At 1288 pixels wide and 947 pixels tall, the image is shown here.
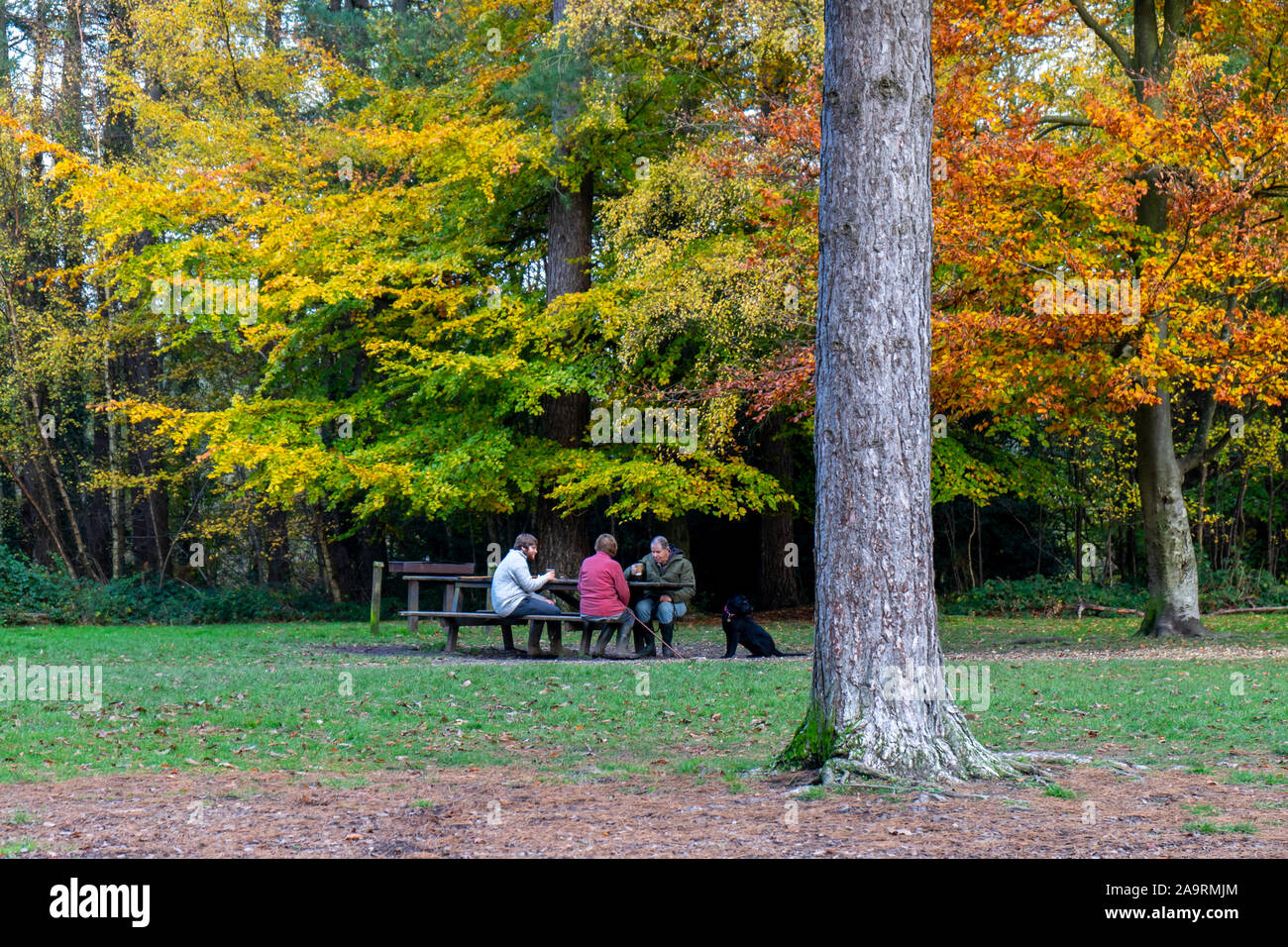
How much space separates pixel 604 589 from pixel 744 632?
167cm

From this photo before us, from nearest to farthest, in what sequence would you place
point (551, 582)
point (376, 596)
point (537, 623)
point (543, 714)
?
point (543, 714) < point (537, 623) < point (551, 582) < point (376, 596)

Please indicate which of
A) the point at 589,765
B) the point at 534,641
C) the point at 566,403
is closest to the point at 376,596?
the point at 534,641

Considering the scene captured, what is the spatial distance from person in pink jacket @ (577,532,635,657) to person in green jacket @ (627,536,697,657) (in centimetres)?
82

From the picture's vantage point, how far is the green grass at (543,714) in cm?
707

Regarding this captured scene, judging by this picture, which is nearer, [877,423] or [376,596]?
[877,423]

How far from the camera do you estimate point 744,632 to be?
1341 cm

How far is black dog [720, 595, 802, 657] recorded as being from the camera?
44.1 feet

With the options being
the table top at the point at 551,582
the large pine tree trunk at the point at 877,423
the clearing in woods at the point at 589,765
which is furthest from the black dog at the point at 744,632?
the large pine tree trunk at the point at 877,423

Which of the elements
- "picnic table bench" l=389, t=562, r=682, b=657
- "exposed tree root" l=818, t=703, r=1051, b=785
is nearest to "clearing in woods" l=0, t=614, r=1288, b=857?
"exposed tree root" l=818, t=703, r=1051, b=785

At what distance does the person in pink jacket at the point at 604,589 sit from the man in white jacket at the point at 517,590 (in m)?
0.39

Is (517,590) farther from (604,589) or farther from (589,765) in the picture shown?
(589,765)

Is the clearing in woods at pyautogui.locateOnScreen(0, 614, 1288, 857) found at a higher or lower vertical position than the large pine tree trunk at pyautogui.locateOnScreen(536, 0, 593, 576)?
lower

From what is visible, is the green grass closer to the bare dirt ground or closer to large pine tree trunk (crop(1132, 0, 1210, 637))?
the bare dirt ground

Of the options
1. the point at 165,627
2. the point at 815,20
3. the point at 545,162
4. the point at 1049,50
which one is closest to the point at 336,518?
the point at 165,627
